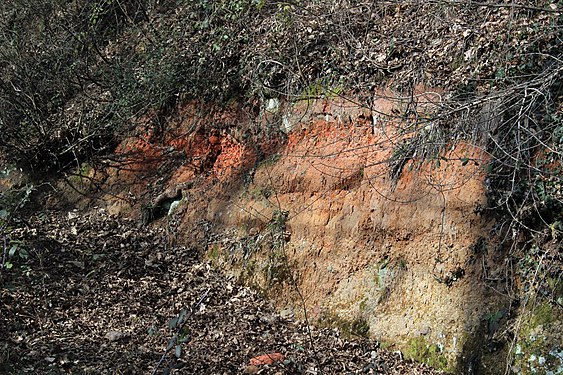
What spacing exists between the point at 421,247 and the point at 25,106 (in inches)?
254

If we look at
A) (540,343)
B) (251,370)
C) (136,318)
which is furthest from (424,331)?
(136,318)

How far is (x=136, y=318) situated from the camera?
6324mm

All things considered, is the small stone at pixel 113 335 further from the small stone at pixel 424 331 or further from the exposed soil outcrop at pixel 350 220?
the small stone at pixel 424 331

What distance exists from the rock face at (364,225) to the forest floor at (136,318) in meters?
0.30

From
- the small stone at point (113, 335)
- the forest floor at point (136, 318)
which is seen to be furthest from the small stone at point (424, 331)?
the small stone at point (113, 335)

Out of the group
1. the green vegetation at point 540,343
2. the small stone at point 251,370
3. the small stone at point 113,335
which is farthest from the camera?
the small stone at point 113,335

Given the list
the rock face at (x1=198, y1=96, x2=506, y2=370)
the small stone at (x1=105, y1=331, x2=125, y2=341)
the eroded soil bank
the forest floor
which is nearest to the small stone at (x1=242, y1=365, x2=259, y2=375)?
the forest floor

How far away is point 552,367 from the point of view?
16.2ft

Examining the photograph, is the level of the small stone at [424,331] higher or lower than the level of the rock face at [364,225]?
lower

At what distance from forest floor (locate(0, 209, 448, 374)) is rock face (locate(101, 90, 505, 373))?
0.30 metres

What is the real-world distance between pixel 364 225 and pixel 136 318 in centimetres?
261

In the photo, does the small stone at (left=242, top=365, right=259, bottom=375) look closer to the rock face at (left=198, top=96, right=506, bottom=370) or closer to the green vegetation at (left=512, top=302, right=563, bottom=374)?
the rock face at (left=198, top=96, right=506, bottom=370)

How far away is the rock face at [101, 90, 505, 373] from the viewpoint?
5.70 m

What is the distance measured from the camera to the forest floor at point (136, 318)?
5.48 metres
